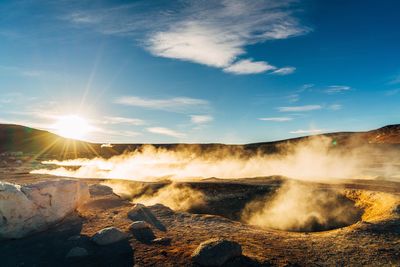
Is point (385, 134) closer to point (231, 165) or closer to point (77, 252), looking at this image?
point (231, 165)

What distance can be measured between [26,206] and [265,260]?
272 inches

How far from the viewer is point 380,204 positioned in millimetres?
12320

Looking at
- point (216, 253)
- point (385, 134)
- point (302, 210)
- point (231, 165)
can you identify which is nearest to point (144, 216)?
point (216, 253)

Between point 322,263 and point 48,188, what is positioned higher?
point 48,188

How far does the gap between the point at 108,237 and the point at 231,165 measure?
3101 centimetres

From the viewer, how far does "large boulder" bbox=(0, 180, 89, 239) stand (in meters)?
9.31

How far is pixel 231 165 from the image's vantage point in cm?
3916

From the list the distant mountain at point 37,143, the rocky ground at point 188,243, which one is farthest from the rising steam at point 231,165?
the distant mountain at point 37,143

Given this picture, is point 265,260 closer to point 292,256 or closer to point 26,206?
point 292,256

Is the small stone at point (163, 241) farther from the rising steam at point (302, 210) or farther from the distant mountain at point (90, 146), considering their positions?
the distant mountain at point (90, 146)

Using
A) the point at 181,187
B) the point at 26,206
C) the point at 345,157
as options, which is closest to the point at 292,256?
the point at 26,206

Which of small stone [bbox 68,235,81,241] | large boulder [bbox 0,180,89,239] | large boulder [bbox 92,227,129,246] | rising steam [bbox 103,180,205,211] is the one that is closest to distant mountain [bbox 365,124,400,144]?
rising steam [bbox 103,180,205,211]

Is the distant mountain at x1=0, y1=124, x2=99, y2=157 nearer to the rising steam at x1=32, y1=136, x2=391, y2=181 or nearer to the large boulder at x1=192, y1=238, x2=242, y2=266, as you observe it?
the rising steam at x1=32, y1=136, x2=391, y2=181

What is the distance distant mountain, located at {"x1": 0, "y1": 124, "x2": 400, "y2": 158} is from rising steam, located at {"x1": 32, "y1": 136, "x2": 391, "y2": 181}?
2.62 meters
